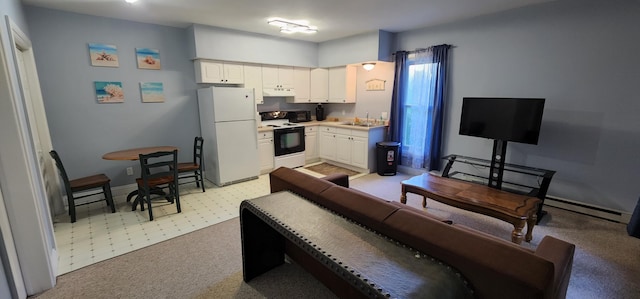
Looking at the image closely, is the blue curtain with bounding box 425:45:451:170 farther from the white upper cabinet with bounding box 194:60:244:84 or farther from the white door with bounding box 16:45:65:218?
the white door with bounding box 16:45:65:218

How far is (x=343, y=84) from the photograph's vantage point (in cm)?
550

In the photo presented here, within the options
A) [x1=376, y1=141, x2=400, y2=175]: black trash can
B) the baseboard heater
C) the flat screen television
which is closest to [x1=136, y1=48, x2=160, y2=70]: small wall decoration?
[x1=376, y1=141, x2=400, y2=175]: black trash can

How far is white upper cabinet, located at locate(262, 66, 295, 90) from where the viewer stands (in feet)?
16.6

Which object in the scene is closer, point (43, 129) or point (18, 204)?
point (18, 204)

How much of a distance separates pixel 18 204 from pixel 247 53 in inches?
138

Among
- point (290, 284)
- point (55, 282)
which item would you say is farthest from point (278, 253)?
point (55, 282)

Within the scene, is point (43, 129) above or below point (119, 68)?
below

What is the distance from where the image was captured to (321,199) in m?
1.87

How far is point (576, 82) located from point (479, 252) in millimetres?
3318

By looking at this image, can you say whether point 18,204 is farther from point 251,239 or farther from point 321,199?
point 321,199

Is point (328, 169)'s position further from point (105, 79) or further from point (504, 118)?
point (105, 79)

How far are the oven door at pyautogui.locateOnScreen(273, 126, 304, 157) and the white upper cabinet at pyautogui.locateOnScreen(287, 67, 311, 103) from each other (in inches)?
26.8

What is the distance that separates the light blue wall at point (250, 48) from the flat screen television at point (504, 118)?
10.3ft

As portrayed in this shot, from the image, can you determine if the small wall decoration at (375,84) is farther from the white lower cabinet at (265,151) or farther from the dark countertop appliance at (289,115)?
the white lower cabinet at (265,151)
